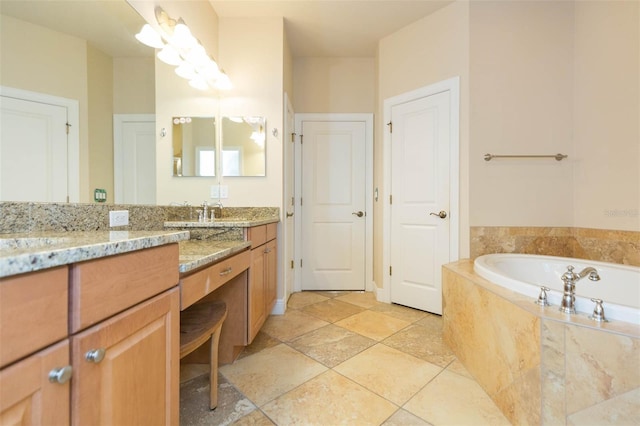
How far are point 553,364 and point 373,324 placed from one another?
1.24m

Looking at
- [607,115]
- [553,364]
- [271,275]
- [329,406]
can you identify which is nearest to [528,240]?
[607,115]

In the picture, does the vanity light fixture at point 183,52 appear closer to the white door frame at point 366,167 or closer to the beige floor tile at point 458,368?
the white door frame at point 366,167

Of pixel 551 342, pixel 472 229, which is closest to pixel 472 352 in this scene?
pixel 551 342

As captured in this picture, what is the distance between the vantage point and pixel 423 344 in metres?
1.79

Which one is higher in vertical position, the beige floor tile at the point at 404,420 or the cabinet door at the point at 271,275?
the cabinet door at the point at 271,275

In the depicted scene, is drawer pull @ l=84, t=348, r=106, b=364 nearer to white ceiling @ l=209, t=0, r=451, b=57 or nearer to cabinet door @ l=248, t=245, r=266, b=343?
cabinet door @ l=248, t=245, r=266, b=343

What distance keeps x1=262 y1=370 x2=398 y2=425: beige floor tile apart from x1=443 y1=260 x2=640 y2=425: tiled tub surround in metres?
0.52

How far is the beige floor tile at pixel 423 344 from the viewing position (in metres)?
1.64

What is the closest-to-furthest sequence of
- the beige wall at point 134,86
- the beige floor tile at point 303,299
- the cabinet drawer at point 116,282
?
the cabinet drawer at point 116,282 → the beige wall at point 134,86 → the beige floor tile at point 303,299

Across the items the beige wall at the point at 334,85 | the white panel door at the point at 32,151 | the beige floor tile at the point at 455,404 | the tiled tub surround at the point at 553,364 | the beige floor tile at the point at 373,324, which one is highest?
the beige wall at the point at 334,85

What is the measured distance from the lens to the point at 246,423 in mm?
1131

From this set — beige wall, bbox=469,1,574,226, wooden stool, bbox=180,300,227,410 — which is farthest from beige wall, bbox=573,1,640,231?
wooden stool, bbox=180,300,227,410

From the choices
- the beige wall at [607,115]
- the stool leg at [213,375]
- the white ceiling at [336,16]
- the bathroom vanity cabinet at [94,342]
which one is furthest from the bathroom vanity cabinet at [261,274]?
the beige wall at [607,115]

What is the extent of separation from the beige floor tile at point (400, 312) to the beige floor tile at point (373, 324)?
7 cm
